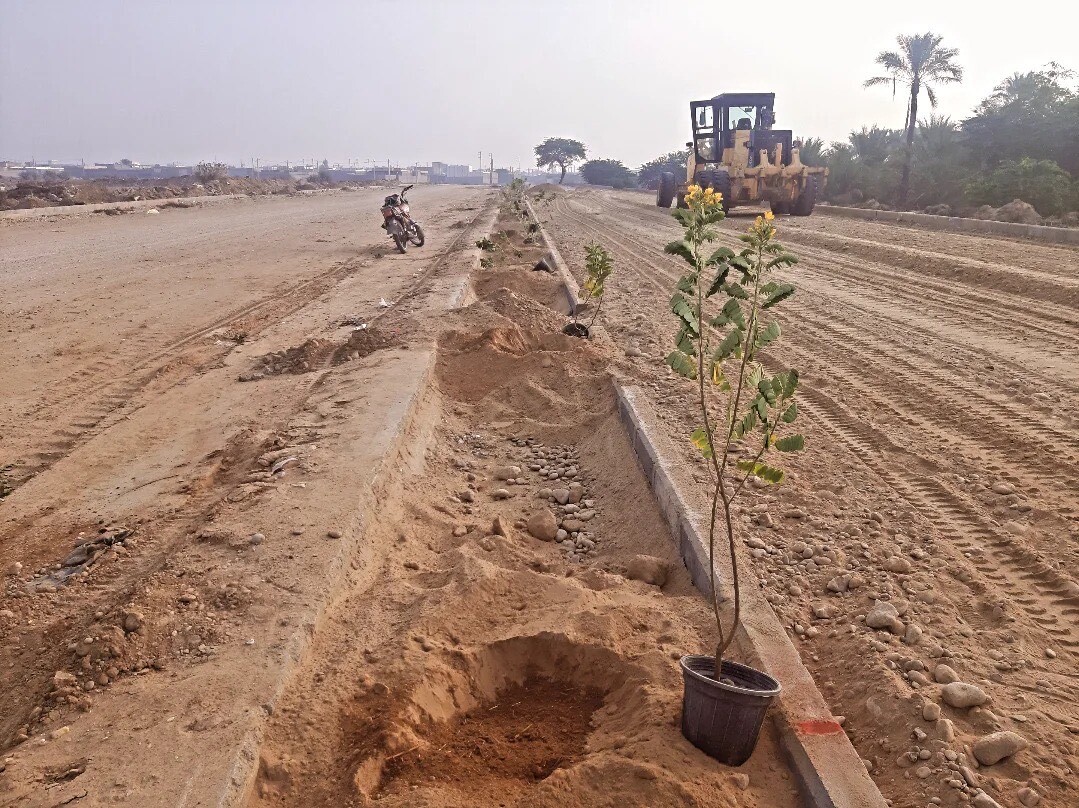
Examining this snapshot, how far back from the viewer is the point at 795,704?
2.66 meters

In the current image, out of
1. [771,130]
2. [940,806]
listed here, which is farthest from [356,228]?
[940,806]

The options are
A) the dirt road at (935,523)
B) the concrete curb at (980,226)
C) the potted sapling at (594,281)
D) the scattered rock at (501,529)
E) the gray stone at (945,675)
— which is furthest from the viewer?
the concrete curb at (980,226)

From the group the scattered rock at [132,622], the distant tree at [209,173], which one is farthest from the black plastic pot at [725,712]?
the distant tree at [209,173]

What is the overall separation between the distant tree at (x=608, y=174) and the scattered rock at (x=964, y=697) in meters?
77.5

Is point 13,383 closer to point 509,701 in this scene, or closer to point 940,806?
point 509,701

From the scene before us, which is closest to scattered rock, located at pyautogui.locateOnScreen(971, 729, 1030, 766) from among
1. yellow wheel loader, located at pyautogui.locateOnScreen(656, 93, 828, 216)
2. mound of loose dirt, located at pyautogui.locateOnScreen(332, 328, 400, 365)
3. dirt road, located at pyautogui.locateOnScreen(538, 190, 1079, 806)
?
dirt road, located at pyautogui.locateOnScreen(538, 190, 1079, 806)

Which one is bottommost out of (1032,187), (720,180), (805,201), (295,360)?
(295,360)

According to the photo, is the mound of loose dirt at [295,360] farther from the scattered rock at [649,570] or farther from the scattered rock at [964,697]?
the scattered rock at [964,697]

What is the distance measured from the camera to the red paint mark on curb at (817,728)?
2523 mm

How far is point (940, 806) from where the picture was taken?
227 cm

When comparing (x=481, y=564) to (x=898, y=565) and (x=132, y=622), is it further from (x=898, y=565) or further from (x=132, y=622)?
(x=898, y=565)

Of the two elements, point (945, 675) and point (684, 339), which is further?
point (945, 675)

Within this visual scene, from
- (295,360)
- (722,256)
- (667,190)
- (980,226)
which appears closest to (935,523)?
(722,256)

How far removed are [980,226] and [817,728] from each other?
57.1 ft
